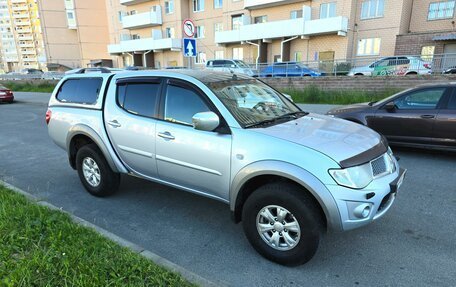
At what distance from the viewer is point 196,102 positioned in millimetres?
3328

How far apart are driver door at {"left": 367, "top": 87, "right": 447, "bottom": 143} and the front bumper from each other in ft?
13.2

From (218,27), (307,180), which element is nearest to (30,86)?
(218,27)

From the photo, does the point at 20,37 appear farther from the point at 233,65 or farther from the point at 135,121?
the point at 135,121

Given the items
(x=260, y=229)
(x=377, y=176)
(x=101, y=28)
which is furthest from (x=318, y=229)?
(x=101, y=28)

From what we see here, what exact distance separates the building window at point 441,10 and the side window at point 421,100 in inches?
860

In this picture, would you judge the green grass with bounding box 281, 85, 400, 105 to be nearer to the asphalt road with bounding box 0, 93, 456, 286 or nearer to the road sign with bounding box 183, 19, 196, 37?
the road sign with bounding box 183, 19, 196, 37

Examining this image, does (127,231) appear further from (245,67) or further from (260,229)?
(245,67)

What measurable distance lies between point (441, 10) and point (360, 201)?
88.5 ft

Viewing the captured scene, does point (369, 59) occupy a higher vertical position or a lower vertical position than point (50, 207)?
higher

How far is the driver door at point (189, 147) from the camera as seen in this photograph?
3053mm

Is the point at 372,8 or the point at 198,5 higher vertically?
the point at 198,5

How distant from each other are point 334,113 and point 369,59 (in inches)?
417

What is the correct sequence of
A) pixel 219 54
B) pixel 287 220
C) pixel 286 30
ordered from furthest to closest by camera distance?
pixel 219 54 < pixel 286 30 < pixel 287 220

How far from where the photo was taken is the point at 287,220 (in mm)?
2736
